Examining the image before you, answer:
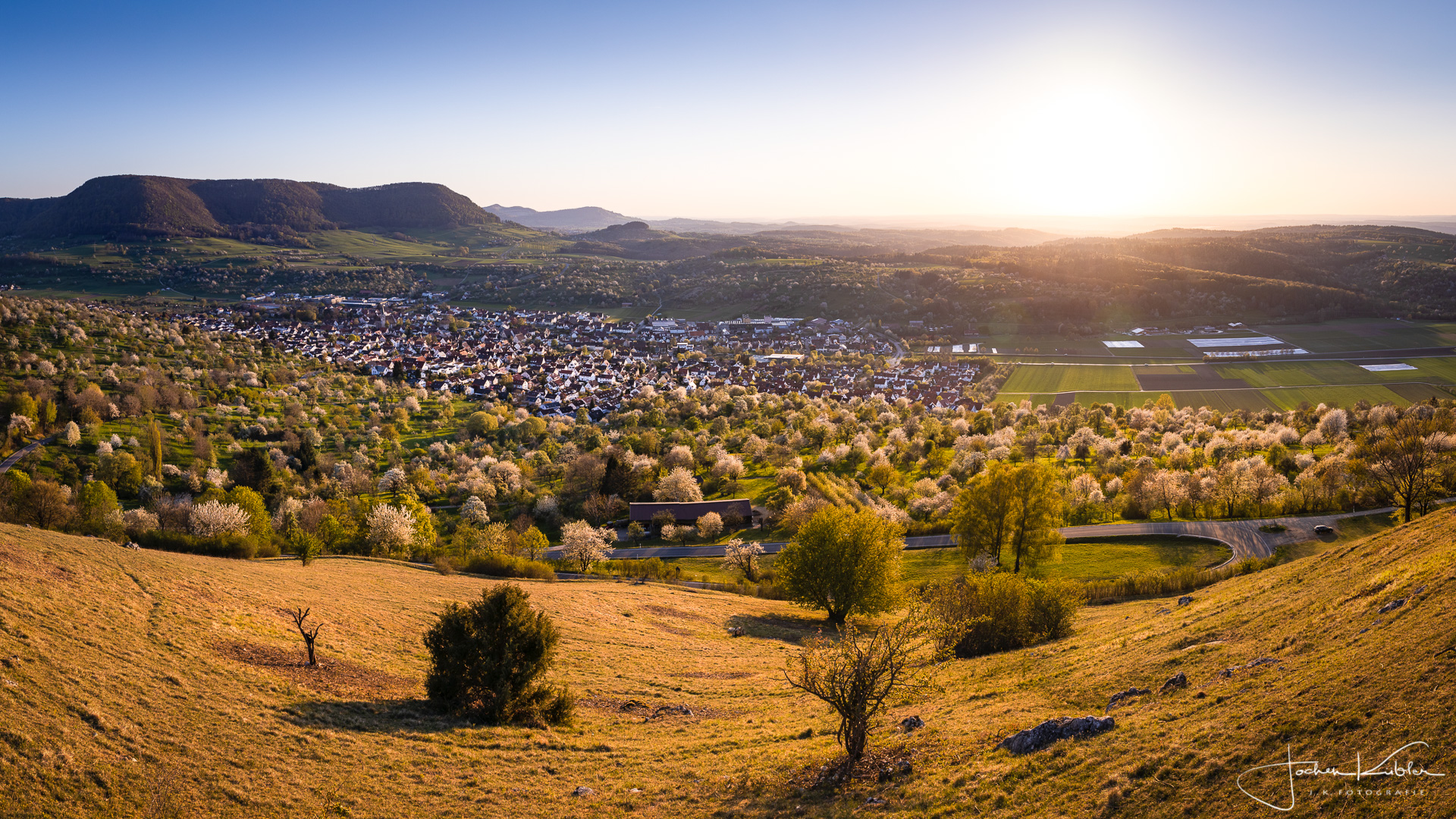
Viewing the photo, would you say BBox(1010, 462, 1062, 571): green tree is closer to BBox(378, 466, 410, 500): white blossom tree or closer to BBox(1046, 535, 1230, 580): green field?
BBox(1046, 535, 1230, 580): green field

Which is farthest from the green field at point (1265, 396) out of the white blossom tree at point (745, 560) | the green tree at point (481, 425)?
the green tree at point (481, 425)

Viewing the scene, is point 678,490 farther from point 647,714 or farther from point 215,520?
point 647,714

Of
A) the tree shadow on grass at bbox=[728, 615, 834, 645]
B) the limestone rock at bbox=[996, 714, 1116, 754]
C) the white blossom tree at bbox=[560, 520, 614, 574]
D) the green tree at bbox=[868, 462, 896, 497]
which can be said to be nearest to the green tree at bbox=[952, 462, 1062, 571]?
the tree shadow on grass at bbox=[728, 615, 834, 645]

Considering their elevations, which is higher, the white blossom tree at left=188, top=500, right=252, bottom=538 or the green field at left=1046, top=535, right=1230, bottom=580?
the white blossom tree at left=188, top=500, right=252, bottom=538

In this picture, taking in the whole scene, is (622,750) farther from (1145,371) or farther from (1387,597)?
(1145,371)

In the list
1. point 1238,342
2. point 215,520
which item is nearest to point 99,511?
point 215,520
